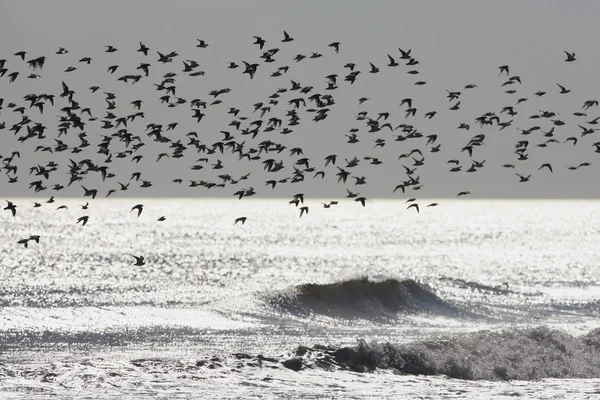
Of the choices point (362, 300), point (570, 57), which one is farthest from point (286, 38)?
point (362, 300)

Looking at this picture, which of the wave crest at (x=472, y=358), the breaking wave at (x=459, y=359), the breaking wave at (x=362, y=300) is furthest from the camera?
the breaking wave at (x=362, y=300)

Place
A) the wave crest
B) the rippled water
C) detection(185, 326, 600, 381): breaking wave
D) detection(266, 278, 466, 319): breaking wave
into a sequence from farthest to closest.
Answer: detection(266, 278, 466, 319): breaking wave, the wave crest, detection(185, 326, 600, 381): breaking wave, the rippled water

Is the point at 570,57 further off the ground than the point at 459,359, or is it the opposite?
the point at 570,57

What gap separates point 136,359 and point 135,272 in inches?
2459

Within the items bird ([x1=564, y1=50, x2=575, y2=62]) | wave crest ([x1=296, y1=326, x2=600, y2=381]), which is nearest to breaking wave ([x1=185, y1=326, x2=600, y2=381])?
wave crest ([x1=296, y1=326, x2=600, y2=381])

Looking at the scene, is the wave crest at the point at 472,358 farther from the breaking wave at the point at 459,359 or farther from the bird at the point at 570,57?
the bird at the point at 570,57

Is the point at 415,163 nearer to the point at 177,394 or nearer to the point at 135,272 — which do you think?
the point at 177,394

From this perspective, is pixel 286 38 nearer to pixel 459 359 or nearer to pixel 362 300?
pixel 459 359

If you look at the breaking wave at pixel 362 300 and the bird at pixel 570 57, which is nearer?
the bird at pixel 570 57

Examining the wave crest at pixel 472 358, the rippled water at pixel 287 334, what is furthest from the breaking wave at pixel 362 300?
the wave crest at pixel 472 358

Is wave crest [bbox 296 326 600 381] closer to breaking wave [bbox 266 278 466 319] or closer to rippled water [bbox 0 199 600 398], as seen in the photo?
rippled water [bbox 0 199 600 398]

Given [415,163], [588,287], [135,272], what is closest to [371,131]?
[415,163]

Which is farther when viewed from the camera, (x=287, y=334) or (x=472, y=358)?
(x=287, y=334)

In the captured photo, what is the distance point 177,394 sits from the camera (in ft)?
108
